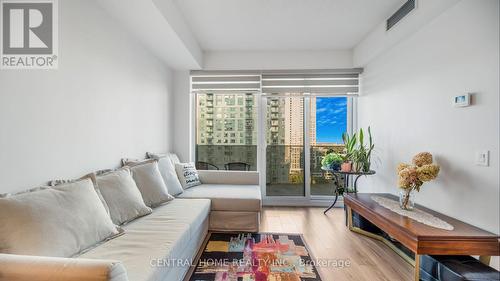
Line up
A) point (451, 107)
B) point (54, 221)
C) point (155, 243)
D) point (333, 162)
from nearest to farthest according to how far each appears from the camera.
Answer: point (54, 221) < point (155, 243) < point (451, 107) < point (333, 162)

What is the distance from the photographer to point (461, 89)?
2.00 metres

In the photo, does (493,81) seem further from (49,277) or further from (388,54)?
(49,277)

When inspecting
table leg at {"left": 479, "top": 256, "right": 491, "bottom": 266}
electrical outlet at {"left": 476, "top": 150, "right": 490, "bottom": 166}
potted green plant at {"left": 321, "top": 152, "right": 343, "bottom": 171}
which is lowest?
table leg at {"left": 479, "top": 256, "right": 491, "bottom": 266}

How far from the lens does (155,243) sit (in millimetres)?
1586

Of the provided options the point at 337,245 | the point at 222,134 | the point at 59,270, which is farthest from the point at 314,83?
the point at 59,270

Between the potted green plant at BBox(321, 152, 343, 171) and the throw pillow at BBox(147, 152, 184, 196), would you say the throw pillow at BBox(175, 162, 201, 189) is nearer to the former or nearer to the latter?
the throw pillow at BBox(147, 152, 184, 196)

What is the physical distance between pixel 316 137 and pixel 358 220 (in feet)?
5.29

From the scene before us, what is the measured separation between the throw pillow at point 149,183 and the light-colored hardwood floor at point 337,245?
4.47ft

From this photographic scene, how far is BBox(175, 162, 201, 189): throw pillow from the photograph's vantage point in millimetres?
3278

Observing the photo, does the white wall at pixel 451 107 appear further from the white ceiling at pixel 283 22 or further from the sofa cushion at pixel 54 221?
the sofa cushion at pixel 54 221

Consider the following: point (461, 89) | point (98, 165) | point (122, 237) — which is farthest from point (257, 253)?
point (461, 89)

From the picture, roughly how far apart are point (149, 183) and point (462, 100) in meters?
2.89

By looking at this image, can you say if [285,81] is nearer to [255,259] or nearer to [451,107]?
[451,107]

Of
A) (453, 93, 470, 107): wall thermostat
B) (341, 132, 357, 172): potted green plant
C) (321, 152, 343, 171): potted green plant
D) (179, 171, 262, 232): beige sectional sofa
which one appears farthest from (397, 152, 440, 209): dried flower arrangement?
(179, 171, 262, 232): beige sectional sofa
